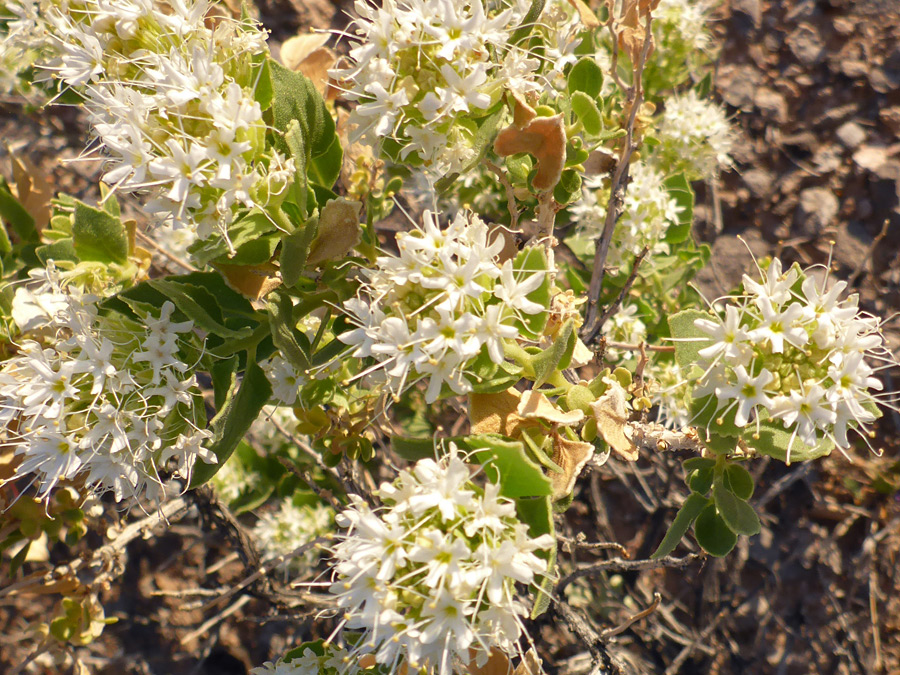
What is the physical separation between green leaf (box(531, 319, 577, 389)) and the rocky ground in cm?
159

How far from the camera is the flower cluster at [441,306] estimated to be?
4.09 ft

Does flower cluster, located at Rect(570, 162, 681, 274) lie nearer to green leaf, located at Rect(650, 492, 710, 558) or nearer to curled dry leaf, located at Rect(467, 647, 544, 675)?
green leaf, located at Rect(650, 492, 710, 558)

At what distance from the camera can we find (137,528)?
2379 mm

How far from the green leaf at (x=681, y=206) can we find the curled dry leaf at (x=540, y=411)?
1.35m

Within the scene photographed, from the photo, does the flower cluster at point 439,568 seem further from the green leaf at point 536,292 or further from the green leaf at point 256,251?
the green leaf at point 256,251

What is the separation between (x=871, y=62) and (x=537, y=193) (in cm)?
284

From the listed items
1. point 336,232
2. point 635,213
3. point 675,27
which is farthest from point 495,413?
point 675,27

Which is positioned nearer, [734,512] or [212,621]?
[734,512]

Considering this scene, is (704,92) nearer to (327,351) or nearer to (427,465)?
(327,351)

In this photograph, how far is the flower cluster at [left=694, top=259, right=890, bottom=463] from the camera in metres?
1.28

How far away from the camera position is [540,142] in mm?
1521

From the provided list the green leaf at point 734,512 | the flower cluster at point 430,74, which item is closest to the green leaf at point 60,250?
the flower cluster at point 430,74

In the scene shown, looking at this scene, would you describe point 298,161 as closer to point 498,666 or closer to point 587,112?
point 587,112

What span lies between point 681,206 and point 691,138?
0.30 meters
